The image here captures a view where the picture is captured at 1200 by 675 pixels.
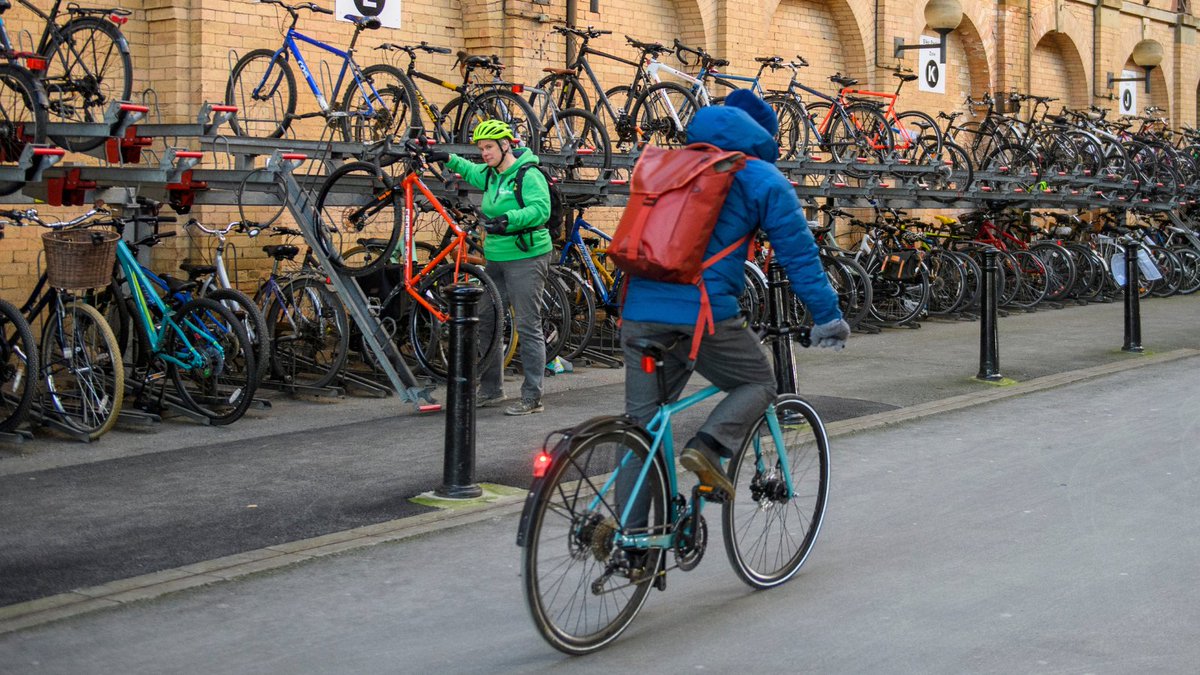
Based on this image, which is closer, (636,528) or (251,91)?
(636,528)

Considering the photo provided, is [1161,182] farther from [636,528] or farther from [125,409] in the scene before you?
[636,528]

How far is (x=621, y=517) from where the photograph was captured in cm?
505

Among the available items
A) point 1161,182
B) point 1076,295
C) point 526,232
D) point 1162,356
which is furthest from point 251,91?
point 1161,182

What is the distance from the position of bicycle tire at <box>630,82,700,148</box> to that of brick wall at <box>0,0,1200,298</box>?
1.83 metres

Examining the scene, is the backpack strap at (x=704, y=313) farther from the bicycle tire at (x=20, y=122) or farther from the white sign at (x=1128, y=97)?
the white sign at (x=1128, y=97)

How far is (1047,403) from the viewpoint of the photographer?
10.8 m

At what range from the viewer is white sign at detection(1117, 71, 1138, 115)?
30484 millimetres

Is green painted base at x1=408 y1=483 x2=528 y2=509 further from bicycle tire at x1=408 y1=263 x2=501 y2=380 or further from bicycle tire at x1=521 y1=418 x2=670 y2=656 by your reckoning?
bicycle tire at x1=408 y1=263 x2=501 y2=380

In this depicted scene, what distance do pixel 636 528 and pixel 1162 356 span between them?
32.7 feet

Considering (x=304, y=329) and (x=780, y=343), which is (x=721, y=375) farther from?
(x=304, y=329)

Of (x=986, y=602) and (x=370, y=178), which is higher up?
(x=370, y=178)

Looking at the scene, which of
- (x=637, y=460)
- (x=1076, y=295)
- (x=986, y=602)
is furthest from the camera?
(x=1076, y=295)

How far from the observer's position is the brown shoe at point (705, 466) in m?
5.25

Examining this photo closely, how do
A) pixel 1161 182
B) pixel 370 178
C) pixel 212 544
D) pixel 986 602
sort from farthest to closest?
1. pixel 1161 182
2. pixel 370 178
3. pixel 212 544
4. pixel 986 602
